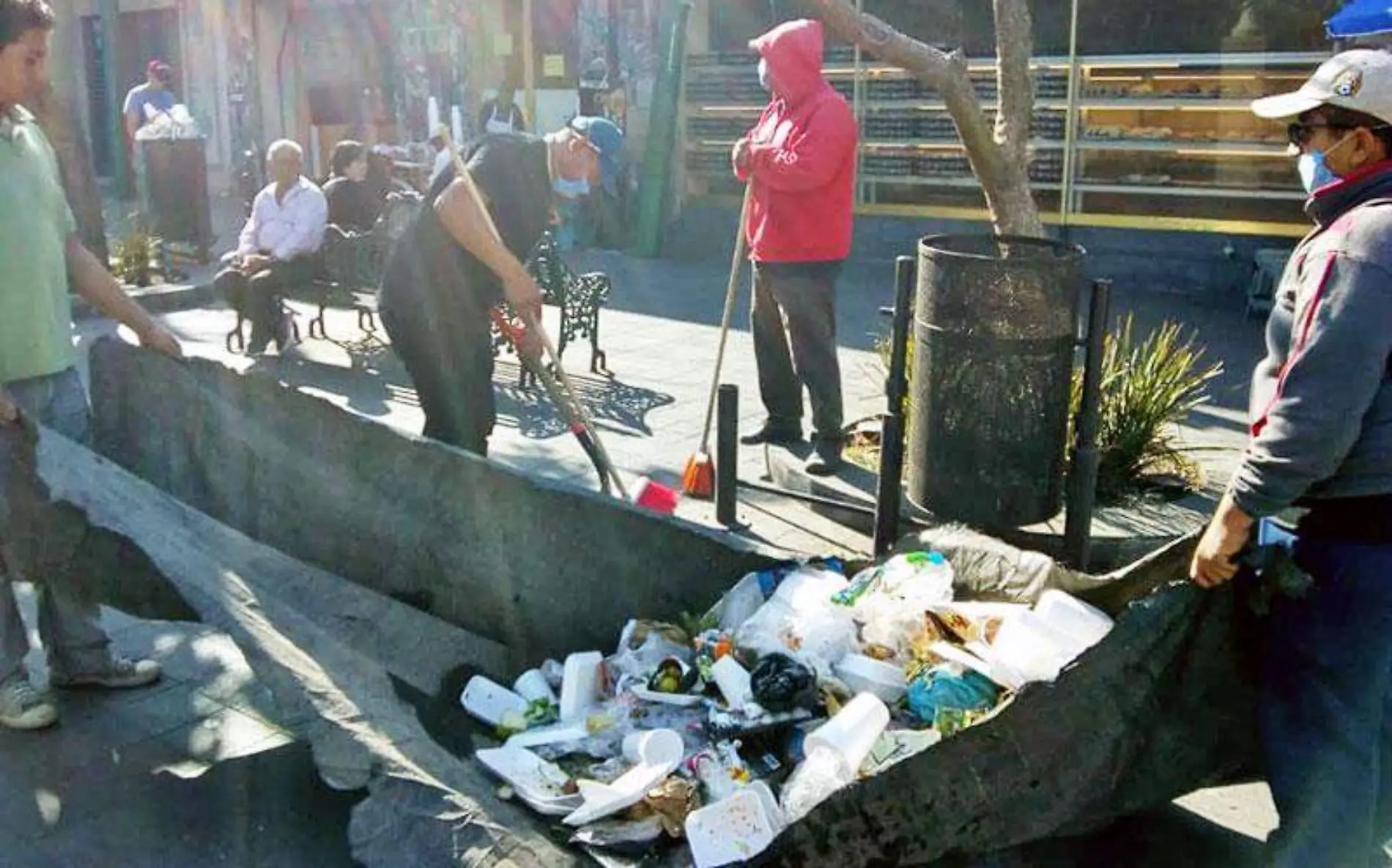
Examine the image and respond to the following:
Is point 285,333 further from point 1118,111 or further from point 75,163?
point 1118,111

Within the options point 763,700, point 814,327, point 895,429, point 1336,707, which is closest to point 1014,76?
point 814,327

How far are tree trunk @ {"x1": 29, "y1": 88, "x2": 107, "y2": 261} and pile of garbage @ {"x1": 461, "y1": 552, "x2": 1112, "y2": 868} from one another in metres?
8.04

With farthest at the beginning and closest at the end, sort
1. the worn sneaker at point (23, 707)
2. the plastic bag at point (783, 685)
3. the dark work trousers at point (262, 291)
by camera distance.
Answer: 1. the dark work trousers at point (262, 291)
2. the worn sneaker at point (23, 707)
3. the plastic bag at point (783, 685)

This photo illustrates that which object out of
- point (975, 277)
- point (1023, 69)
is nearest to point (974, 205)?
point (1023, 69)

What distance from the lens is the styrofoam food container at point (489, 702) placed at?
376 cm

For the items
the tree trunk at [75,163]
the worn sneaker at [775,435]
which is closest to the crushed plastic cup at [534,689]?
the worn sneaker at [775,435]

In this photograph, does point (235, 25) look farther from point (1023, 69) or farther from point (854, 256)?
point (1023, 69)

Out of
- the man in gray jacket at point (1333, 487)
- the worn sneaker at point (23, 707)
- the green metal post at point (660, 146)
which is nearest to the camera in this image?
the man in gray jacket at point (1333, 487)

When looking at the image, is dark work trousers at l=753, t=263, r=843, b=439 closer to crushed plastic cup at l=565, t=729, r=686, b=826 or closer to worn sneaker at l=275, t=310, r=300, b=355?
crushed plastic cup at l=565, t=729, r=686, b=826

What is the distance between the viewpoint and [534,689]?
383 cm

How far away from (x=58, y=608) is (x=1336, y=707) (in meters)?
3.53

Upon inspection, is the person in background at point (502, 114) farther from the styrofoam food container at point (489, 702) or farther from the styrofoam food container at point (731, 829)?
the styrofoam food container at point (731, 829)

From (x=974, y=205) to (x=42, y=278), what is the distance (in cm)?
1008

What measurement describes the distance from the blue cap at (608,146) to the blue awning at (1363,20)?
21.4 ft
